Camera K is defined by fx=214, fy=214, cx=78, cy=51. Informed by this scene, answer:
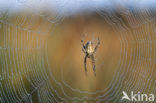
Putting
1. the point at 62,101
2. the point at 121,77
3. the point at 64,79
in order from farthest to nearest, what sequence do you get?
the point at 64,79
the point at 121,77
the point at 62,101

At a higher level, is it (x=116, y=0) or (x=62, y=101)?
(x=116, y=0)

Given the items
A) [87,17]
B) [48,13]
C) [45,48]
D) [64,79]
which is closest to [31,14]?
[48,13]

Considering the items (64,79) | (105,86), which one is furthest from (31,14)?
(105,86)

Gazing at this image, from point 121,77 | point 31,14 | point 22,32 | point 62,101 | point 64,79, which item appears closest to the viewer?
point 22,32

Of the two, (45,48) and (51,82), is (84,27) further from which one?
(51,82)

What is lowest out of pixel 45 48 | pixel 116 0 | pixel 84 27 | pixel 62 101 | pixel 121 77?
pixel 62 101

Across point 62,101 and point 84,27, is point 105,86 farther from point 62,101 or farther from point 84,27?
point 84,27

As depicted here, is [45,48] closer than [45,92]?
No
